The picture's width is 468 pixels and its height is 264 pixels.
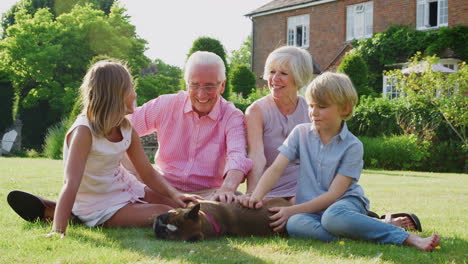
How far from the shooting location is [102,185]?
3.96 metres

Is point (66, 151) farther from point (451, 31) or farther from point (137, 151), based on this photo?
point (451, 31)

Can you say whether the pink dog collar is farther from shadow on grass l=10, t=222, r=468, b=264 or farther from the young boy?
the young boy

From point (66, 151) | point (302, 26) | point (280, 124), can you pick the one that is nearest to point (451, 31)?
point (302, 26)

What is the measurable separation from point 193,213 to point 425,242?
1430mm

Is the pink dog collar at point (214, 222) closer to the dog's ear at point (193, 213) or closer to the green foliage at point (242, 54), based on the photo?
the dog's ear at point (193, 213)

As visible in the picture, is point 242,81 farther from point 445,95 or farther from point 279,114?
point 279,114

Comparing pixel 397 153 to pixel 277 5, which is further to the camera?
pixel 277 5

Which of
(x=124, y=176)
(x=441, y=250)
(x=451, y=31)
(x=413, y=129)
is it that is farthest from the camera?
(x=451, y=31)

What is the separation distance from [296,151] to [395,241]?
961 millimetres

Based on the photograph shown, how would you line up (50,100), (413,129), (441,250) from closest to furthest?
1. (441,250)
2. (413,129)
3. (50,100)

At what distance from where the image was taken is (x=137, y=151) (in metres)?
4.16

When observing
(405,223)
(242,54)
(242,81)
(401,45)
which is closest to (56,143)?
(242,81)

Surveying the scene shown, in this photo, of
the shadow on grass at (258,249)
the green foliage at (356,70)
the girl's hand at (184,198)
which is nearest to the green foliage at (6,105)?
the green foliage at (356,70)

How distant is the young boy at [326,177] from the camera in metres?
3.53
